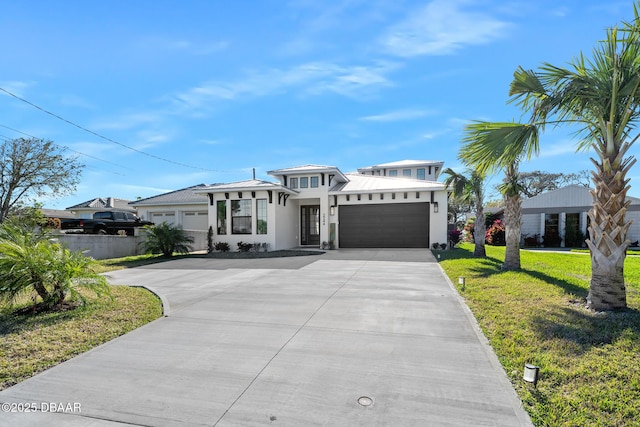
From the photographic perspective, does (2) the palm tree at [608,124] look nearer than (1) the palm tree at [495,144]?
Yes

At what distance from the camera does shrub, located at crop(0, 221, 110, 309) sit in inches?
179

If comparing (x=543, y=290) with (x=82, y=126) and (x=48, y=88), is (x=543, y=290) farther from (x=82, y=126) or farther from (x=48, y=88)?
(x=82, y=126)

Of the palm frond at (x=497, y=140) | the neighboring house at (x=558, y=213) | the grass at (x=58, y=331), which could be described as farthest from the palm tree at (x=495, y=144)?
the neighboring house at (x=558, y=213)

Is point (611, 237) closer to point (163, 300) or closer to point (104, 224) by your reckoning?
point (163, 300)

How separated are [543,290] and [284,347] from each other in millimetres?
5363

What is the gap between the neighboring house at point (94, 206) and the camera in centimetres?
2768

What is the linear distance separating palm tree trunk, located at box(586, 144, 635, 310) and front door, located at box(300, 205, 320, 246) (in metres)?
15.8

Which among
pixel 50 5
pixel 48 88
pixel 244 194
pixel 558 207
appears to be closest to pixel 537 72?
pixel 50 5

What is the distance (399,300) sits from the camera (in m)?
5.85

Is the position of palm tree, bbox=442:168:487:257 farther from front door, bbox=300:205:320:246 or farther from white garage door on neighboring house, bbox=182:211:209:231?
white garage door on neighboring house, bbox=182:211:209:231

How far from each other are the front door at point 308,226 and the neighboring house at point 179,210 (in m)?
7.45

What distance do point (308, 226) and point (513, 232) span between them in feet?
42.4

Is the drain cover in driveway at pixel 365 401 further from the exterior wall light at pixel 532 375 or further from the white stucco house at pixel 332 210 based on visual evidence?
the white stucco house at pixel 332 210

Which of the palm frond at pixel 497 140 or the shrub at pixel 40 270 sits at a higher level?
the palm frond at pixel 497 140
